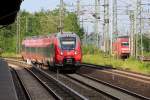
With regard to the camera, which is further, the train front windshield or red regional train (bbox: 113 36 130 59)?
red regional train (bbox: 113 36 130 59)

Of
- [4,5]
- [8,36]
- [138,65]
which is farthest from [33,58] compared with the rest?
[8,36]

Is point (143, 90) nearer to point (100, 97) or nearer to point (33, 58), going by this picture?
point (100, 97)

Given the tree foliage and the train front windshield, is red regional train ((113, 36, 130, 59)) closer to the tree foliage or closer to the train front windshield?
the tree foliage

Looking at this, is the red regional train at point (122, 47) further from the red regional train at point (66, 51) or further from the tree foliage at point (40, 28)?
the red regional train at point (66, 51)

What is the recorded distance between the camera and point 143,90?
79.6ft

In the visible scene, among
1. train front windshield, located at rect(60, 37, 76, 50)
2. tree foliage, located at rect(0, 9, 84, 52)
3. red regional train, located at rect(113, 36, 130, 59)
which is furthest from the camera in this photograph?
tree foliage, located at rect(0, 9, 84, 52)

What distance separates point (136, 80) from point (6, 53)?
197 feet

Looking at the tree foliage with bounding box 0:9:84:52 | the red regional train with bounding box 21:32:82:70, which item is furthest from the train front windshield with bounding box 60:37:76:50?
the tree foliage with bounding box 0:9:84:52

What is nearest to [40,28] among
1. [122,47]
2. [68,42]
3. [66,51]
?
[122,47]

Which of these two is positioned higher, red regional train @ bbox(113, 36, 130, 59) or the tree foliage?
the tree foliage

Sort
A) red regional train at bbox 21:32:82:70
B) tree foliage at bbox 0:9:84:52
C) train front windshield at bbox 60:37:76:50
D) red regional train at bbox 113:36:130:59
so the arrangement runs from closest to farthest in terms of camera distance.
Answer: red regional train at bbox 21:32:82:70 → train front windshield at bbox 60:37:76:50 → red regional train at bbox 113:36:130:59 → tree foliage at bbox 0:9:84:52

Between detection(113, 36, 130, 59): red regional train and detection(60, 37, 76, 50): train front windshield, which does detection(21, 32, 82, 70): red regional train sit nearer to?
detection(60, 37, 76, 50): train front windshield

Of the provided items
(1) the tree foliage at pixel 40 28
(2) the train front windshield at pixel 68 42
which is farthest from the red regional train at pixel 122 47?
(2) the train front windshield at pixel 68 42

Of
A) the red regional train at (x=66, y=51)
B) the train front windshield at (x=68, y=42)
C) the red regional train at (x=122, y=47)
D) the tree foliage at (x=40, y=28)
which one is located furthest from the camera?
the tree foliage at (x=40, y=28)
